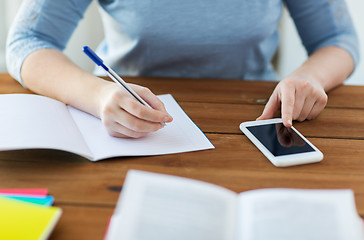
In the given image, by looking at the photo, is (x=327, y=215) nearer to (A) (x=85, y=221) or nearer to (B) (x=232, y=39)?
(A) (x=85, y=221)

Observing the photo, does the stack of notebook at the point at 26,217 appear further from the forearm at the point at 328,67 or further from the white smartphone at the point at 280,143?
the forearm at the point at 328,67

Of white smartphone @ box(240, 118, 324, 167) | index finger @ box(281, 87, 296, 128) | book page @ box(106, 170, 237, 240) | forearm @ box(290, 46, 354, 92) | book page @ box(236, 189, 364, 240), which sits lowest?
→ forearm @ box(290, 46, 354, 92)

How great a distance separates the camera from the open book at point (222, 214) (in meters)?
0.41

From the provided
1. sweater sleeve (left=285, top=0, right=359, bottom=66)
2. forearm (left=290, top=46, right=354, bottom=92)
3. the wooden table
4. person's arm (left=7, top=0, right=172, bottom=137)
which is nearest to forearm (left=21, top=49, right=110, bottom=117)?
person's arm (left=7, top=0, right=172, bottom=137)

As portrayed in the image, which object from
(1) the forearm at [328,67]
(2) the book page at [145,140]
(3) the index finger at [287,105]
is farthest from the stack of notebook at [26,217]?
(1) the forearm at [328,67]

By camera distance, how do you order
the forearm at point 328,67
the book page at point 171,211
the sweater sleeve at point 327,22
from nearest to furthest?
the book page at point 171,211
the forearm at point 328,67
the sweater sleeve at point 327,22

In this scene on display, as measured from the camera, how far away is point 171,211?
431 mm

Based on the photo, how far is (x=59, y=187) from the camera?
1.77 ft

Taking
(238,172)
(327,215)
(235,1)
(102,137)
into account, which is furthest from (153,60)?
(327,215)

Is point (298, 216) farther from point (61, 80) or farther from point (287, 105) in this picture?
point (61, 80)

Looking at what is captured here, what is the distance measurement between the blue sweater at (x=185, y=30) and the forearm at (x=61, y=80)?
0.16 feet

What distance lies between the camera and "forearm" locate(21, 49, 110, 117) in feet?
2.42

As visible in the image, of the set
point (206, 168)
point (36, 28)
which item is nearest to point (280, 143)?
point (206, 168)

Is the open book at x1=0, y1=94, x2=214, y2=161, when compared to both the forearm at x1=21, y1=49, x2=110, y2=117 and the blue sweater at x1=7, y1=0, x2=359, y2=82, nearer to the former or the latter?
the forearm at x1=21, y1=49, x2=110, y2=117
